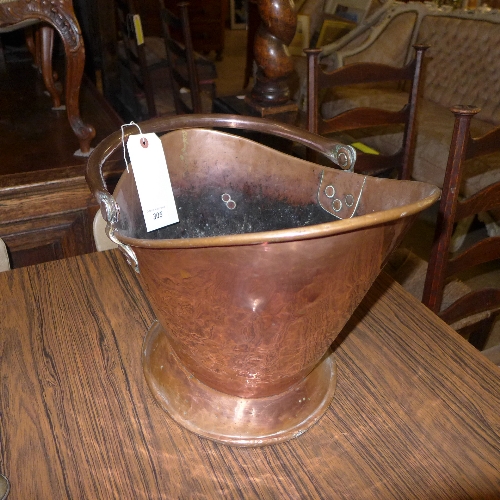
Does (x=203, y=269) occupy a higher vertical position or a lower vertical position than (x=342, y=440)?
higher

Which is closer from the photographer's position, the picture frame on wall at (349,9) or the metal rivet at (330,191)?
the metal rivet at (330,191)

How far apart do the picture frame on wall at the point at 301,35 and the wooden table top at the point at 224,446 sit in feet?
10.0

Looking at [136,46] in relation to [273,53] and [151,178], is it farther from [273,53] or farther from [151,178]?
[151,178]

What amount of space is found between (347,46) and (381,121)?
2326 millimetres

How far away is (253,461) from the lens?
49cm

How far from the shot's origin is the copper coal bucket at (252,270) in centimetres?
38

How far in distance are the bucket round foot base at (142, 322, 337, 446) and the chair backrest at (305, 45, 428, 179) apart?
616 mm

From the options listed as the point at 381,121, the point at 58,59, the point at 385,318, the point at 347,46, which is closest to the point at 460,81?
the point at 347,46

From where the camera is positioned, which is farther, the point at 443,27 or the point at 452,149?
the point at 443,27

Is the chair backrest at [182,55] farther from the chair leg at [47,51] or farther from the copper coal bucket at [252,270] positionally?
the copper coal bucket at [252,270]

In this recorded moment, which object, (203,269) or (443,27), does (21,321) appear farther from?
(443,27)

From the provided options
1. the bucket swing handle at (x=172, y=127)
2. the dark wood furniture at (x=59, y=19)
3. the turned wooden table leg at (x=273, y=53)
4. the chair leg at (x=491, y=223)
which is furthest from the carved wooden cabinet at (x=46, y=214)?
the chair leg at (x=491, y=223)

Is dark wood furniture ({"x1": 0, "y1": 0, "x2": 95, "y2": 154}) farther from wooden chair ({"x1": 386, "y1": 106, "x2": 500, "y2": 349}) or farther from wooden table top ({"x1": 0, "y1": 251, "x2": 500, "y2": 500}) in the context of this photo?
wooden chair ({"x1": 386, "y1": 106, "x2": 500, "y2": 349})

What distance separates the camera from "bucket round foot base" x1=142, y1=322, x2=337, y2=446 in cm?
51
